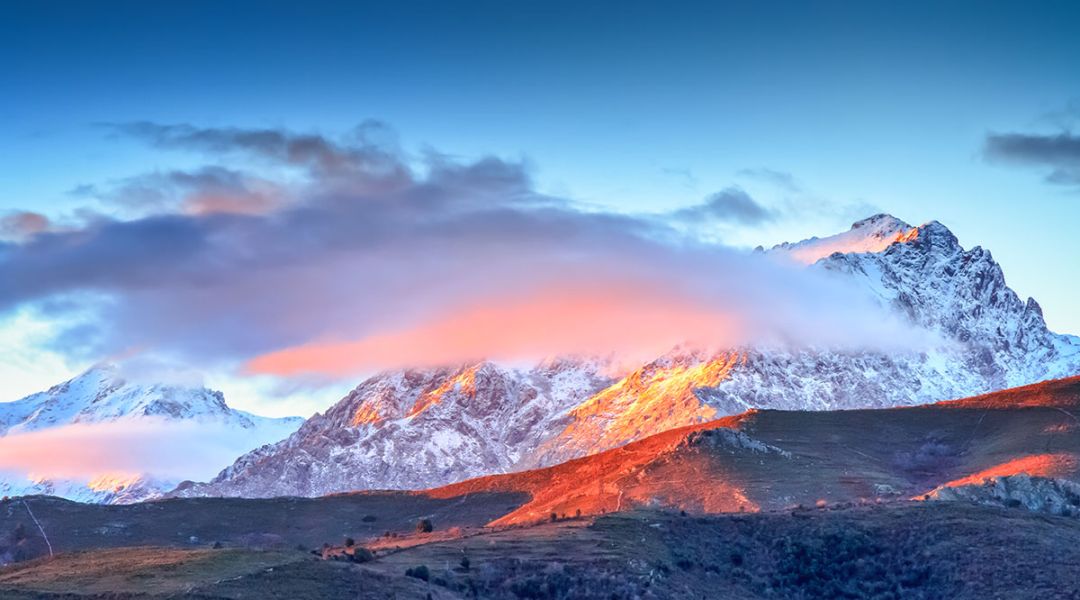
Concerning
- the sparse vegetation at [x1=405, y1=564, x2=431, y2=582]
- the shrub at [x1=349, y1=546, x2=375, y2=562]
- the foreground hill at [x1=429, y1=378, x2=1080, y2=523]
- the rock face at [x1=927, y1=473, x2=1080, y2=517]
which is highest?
the foreground hill at [x1=429, y1=378, x2=1080, y2=523]

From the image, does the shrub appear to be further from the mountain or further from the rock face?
the rock face

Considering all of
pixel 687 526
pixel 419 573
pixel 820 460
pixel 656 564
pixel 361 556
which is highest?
pixel 820 460

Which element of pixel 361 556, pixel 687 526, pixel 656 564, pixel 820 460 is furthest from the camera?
pixel 820 460

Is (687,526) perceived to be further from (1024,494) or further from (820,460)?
(820,460)

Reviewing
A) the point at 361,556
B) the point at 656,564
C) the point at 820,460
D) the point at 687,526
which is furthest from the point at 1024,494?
the point at 361,556

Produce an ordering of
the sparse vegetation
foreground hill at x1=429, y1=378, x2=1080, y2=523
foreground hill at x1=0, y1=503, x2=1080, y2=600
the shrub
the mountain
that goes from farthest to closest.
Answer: foreground hill at x1=429, y1=378, x2=1080, y2=523
the shrub
the sparse vegetation
the mountain
foreground hill at x1=0, y1=503, x2=1080, y2=600

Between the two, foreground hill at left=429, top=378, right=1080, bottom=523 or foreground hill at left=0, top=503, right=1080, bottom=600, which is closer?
foreground hill at left=0, top=503, right=1080, bottom=600

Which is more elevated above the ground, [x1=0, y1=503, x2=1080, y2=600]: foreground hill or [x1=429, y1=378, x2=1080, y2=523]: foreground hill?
[x1=429, y1=378, x2=1080, y2=523]: foreground hill

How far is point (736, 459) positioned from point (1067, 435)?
37509 millimetres

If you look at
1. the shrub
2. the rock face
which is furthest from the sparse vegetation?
the rock face

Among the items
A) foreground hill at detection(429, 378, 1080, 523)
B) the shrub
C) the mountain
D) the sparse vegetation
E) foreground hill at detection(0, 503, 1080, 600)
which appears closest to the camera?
foreground hill at detection(0, 503, 1080, 600)

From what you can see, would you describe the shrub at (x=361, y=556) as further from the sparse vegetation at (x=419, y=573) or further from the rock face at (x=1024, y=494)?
the rock face at (x=1024, y=494)

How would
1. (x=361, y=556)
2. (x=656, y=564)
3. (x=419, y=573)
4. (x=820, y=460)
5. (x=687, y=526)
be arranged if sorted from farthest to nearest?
(x=820, y=460), (x=687, y=526), (x=656, y=564), (x=361, y=556), (x=419, y=573)

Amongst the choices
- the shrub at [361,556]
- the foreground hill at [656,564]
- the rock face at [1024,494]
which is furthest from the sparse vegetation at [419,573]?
the rock face at [1024,494]
